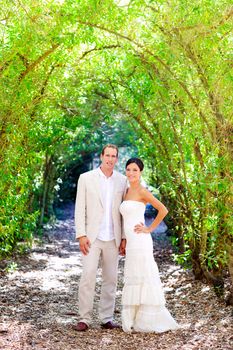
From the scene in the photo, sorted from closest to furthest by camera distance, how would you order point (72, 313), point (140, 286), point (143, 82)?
point (140, 286), point (72, 313), point (143, 82)

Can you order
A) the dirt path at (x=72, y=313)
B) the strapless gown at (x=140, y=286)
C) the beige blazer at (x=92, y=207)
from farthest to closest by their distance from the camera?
the beige blazer at (x=92, y=207) < the strapless gown at (x=140, y=286) < the dirt path at (x=72, y=313)

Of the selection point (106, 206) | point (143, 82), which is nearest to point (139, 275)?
point (106, 206)

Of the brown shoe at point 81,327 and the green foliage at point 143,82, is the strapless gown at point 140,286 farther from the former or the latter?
the green foliage at point 143,82

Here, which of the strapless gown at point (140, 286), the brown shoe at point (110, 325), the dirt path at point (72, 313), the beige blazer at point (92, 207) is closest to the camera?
the dirt path at point (72, 313)

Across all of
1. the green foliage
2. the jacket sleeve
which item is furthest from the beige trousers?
the green foliage

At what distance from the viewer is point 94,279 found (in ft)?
17.9

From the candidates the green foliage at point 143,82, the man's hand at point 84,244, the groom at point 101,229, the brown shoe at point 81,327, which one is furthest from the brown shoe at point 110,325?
the green foliage at point 143,82

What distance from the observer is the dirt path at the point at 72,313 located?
5.01 meters

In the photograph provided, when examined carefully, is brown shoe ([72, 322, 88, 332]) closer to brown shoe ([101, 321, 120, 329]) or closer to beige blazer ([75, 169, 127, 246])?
brown shoe ([101, 321, 120, 329])

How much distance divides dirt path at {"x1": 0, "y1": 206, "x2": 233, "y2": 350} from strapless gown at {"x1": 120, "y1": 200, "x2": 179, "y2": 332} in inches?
4.5

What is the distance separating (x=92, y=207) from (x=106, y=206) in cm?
13

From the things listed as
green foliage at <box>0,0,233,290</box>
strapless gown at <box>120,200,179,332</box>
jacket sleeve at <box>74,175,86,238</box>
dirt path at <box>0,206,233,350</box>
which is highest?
green foliage at <box>0,0,233,290</box>

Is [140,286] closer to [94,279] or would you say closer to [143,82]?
[94,279]

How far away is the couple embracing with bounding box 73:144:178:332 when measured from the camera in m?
5.32
